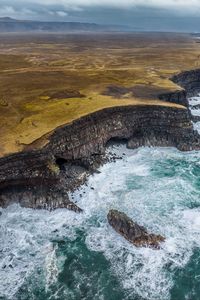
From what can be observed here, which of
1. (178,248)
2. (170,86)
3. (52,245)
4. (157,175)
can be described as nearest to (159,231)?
(178,248)

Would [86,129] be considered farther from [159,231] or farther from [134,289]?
[134,289]

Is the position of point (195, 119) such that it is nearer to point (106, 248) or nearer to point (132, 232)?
point (132, 232)

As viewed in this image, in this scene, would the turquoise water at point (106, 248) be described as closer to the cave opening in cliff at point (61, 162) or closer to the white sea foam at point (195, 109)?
the cave opening in cliff at point (61, 162)

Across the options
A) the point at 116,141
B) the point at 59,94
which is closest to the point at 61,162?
the point at 116,141

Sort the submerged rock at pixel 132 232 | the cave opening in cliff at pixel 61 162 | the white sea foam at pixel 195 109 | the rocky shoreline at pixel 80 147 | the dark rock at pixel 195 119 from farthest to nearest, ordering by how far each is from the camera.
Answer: the dark rock at pixel 195 119 → the white sea foam at pixel 195 109 → the cave opening in cliff at pixel 61 162 → the rocky shoreline at pixel 80 147 → the submerged rock at pixel 132 232

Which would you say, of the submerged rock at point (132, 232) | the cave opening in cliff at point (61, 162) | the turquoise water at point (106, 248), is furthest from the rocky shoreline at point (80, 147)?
the submerged rock at point (132, 232)

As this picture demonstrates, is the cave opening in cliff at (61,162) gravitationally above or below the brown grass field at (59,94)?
below

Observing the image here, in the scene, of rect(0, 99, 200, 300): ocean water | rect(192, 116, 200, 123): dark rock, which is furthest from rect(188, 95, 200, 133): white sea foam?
rect(0, 99, 200, 300): ocean water
